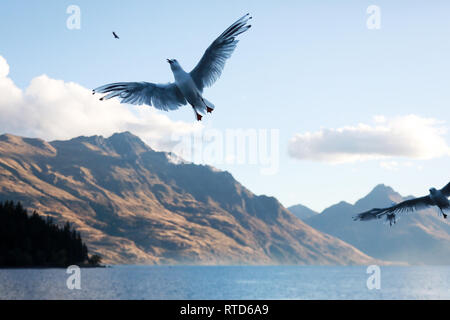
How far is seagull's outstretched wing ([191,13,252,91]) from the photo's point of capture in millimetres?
6961

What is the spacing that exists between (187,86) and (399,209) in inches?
244

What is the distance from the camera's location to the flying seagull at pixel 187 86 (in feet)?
22.8

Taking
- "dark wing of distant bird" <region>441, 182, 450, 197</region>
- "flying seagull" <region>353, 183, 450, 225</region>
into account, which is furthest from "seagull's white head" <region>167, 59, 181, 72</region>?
"dark wing of distant bird" <region>441, 182, 450, 197</region>

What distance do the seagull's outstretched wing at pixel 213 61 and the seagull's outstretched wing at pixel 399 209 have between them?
4.28 metres

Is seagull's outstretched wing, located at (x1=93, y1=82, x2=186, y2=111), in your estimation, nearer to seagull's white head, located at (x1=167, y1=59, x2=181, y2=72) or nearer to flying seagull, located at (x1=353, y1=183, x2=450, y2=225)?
seagull's white head, located at (x1=167, y1=59, x2=181, y2=72)

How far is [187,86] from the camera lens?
23.8ft

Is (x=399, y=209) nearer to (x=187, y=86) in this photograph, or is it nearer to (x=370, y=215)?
(x=370, y=215)

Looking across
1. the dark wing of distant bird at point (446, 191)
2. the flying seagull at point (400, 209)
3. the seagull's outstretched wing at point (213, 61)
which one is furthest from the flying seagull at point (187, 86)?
the dark wing of distant bird at point (446, 191)
